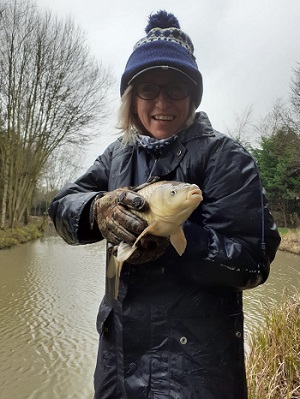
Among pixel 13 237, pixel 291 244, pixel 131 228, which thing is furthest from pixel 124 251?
pixel 291 244

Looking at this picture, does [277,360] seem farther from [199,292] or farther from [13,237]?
[13,237]

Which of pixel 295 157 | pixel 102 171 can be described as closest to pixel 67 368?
pixel 102 171

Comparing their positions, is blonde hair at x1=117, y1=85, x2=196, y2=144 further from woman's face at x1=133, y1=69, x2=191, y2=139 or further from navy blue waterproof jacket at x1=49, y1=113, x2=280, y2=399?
navy blue waterproof jacket at x1=49, y1=113, x2=280, y2=399

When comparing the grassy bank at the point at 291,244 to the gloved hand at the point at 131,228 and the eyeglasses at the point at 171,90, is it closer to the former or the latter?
the eyeglasses at the point at 171,90

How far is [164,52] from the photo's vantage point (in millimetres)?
1524

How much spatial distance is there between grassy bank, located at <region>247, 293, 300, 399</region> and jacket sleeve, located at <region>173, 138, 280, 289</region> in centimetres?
166

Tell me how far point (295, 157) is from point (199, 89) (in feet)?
69.4

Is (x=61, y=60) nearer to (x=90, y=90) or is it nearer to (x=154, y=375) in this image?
(x=90, y=90)

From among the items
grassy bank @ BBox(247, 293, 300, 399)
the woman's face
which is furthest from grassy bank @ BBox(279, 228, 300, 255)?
the woman's face

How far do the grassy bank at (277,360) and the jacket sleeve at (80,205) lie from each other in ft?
5.94

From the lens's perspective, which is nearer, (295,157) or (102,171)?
(102,171)

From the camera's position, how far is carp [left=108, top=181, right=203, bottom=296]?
109 centimetres

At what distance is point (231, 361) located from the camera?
4.27ft

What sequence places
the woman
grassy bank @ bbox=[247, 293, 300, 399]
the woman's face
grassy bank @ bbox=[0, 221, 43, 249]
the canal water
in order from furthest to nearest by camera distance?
1. grassy bank @ bbox=[0, 221, 43, 249]
2. the canal water
3. grassy bank @ bbox=[247, 293, 300, 399]
4. the woman's face
5. the woman
